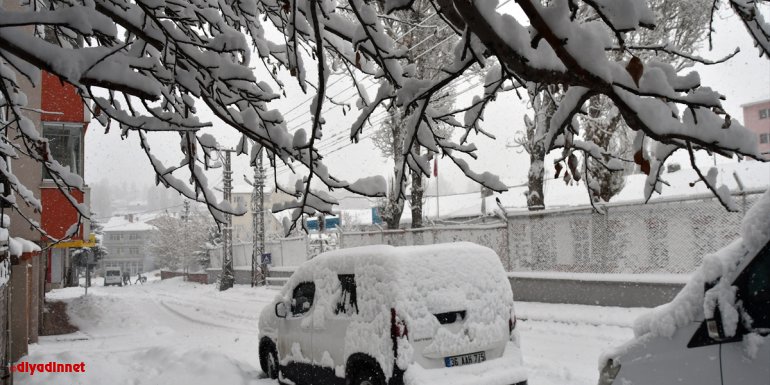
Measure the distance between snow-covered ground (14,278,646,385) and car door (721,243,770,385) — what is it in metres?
4.73

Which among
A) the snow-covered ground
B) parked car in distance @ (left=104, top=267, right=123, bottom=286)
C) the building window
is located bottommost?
parked car in distance @ (left=104, top=267, right=123, bottom=286)

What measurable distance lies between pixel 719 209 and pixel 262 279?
27047 millimetres

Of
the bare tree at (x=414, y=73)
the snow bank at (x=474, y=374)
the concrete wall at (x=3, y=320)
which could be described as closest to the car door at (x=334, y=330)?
the snow bank at (x=474, y=374)

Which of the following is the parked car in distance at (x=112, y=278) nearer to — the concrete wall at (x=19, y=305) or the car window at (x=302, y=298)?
the concrete wall at (x=19, y=305)

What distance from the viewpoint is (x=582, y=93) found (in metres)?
2.31

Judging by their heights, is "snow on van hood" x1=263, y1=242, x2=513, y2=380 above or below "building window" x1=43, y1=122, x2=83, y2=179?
below

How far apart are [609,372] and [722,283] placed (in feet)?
2.90

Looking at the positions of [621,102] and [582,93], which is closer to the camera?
[621,102]

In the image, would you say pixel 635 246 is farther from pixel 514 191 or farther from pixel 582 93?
pixel 514 191

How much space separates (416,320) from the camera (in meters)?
5.73

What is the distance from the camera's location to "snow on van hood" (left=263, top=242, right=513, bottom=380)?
18.9 feet

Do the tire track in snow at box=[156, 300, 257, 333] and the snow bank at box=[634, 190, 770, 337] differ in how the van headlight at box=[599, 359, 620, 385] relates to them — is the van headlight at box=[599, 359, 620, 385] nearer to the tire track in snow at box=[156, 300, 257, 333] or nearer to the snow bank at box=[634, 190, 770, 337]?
the snow bank at box=[634, 190, 770, 337]

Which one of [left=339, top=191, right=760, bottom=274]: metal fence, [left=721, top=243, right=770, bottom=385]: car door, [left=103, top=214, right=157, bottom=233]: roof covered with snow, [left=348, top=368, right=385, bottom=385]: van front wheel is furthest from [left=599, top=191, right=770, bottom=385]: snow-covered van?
[left=103, top=214, right=157, bottom=233]: roof covered with snow

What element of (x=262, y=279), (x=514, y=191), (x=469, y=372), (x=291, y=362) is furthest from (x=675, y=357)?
(x=514, y=191)
